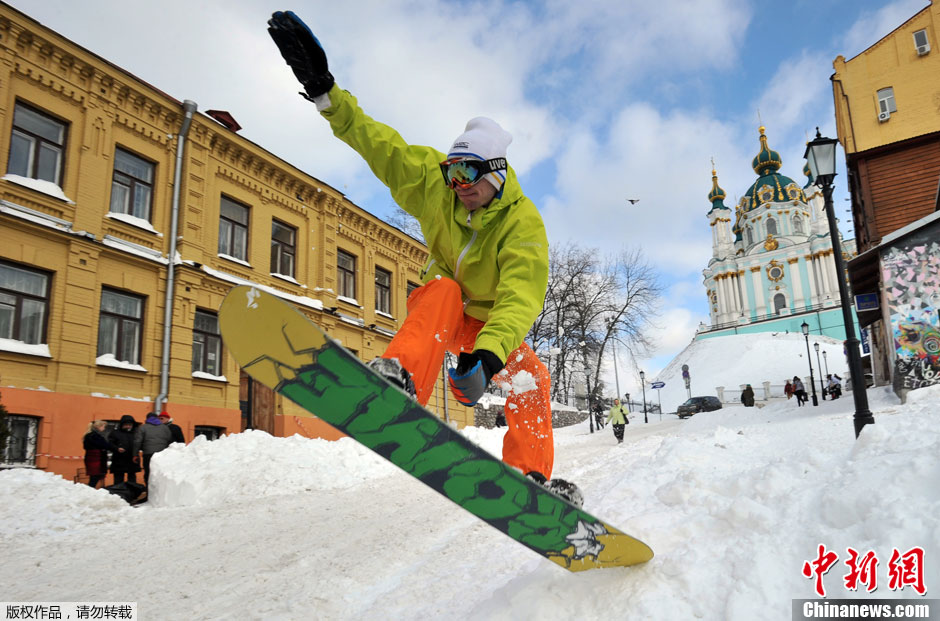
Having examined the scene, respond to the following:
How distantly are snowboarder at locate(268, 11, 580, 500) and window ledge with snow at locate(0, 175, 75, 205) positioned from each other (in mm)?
11399

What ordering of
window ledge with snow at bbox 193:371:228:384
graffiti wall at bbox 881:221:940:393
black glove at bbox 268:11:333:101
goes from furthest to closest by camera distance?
graffiti wall at bbox 881:221:940:393, window ledge with snow at bbox 193:371:228:384, black glove at bbox 268:11:333:101

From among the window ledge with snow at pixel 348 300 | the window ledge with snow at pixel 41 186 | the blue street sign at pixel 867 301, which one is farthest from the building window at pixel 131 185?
the blue street sign at pixel 867 301

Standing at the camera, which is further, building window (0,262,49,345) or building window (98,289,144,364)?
building window (98,289,144,364)

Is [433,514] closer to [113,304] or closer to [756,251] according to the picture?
[113,304]

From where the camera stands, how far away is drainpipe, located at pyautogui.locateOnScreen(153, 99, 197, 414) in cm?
1295

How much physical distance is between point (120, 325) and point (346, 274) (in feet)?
25.2

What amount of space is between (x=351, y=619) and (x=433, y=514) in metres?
3.49

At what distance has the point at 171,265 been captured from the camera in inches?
532

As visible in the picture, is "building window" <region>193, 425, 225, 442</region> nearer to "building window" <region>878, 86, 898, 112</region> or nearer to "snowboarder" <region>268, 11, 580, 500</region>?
"snowboarder" <region>268, 11, 580, 500</region>

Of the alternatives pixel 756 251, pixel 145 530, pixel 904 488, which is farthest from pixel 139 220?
pixel 756 251

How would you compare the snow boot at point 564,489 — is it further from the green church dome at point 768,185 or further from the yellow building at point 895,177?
the green church dome at point 768,185

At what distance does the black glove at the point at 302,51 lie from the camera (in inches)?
112

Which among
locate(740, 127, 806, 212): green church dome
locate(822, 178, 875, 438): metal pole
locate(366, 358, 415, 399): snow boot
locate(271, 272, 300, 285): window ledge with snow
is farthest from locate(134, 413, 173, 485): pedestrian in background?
locate(740, 127, 806, 212): green church dome

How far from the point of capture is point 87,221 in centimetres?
1226
